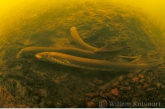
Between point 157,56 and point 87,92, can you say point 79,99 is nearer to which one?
point 87,92

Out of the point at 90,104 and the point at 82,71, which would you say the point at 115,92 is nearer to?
the point at 90,104

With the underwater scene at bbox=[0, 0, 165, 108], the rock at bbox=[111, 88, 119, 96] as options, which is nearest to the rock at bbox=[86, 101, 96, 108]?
the underwater scene at bbox=[0, 0, 165, 108]

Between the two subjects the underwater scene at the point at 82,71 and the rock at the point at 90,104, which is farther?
the underwater scene at the point at 82,71

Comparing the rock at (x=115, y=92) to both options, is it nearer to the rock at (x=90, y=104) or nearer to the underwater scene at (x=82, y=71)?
the underwater scene at (x=82, y=71)

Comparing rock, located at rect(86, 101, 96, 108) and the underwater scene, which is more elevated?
the underwater scene

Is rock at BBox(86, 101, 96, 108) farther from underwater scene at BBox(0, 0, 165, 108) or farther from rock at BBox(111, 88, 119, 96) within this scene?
rock at BBox(111, 88, 119, 96)

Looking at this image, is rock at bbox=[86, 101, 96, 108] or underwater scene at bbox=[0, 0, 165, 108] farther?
underwater scene at bbox=[0, 0, 165, 108]

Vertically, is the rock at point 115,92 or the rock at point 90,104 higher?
the rock at point 115,92

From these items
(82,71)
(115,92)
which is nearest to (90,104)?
(115,92)

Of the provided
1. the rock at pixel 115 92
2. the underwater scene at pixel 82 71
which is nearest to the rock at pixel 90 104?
the underwater scene at pixel 82 71

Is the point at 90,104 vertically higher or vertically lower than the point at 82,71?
lower

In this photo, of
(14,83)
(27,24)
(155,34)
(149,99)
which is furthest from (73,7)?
(149,99)

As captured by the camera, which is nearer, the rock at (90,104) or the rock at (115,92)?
the rock at (90,104)
